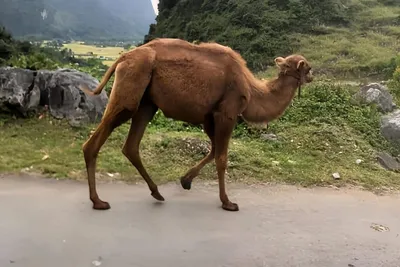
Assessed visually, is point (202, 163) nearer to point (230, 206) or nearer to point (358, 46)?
point (230, 206)

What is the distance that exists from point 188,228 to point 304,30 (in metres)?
18.1

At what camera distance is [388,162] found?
849cm

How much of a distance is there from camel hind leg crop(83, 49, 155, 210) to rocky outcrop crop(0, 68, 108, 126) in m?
2.72

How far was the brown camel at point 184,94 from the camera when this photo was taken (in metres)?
5.45

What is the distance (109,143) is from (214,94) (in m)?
2.64

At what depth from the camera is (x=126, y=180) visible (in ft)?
21.7

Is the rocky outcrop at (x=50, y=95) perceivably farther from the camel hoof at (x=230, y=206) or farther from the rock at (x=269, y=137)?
the camel hoof at (x=230, y=206)

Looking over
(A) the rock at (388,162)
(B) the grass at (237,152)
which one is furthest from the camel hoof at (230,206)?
(A) the rock at (388,162)

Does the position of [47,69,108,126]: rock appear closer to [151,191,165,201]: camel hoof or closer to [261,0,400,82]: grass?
A: [151,191,165,201]: camel hoof

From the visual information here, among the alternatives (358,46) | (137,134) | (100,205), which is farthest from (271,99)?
(358,46)

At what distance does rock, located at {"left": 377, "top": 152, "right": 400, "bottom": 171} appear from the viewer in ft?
27.3

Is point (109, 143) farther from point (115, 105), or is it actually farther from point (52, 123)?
point (115, 105)

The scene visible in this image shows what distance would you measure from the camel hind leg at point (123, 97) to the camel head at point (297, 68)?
5.19 feet

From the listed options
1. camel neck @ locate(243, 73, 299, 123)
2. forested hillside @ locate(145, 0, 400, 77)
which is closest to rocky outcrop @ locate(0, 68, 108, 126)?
camel neck @ locate(243, 73, 299, 123)
